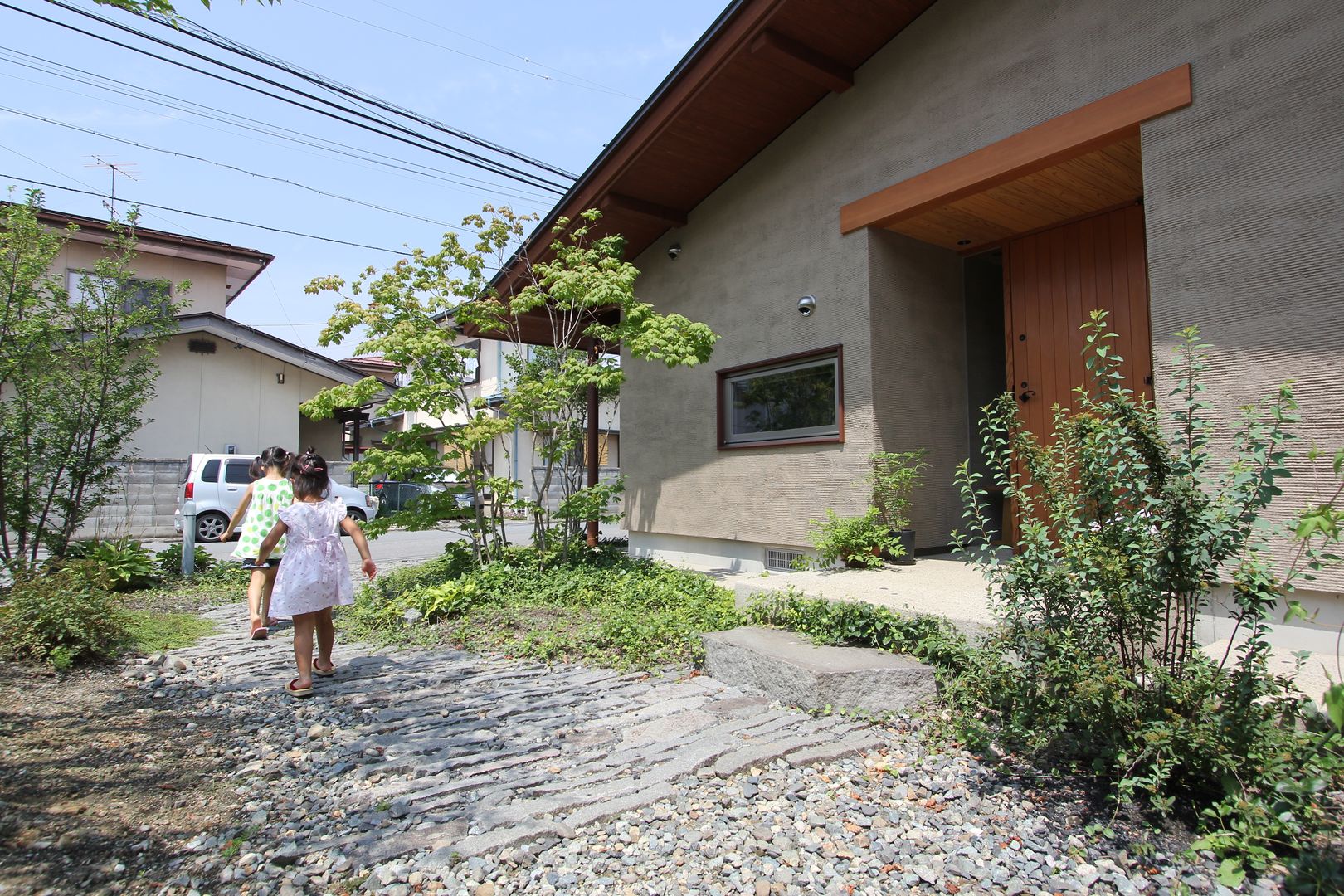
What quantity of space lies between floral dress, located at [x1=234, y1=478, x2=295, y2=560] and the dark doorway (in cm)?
618

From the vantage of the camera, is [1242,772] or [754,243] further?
[754,243]

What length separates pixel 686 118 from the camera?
6859 mm

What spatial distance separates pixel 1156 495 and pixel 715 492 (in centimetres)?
537

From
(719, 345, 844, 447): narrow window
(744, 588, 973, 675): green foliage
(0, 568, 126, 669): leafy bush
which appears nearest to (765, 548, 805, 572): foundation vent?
(719, 345, 844, 447): narrow window

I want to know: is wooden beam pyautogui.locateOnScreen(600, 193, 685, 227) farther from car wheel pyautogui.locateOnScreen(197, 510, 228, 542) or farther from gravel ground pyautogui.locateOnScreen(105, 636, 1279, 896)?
car wheel pyautogui.locateOnScreen(197, 510, 228, 542)

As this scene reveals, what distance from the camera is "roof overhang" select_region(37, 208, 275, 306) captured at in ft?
51.7

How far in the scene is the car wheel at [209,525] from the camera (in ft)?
46.2

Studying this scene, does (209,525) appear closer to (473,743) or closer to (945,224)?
(473,743)

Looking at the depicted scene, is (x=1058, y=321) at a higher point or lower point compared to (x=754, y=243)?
lower

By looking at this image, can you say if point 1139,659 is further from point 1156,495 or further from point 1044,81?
point 1044,81

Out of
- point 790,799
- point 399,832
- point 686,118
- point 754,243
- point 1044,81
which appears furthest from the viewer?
point 754,243

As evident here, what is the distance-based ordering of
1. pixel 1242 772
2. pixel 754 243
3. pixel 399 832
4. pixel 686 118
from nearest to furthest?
pixel 1242 772 < pixel 399 832 < pixel 686 118 < pixel 754 243

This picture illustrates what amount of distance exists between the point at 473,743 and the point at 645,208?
6.28m

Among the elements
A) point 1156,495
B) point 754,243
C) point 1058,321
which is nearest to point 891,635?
point 1156,495
